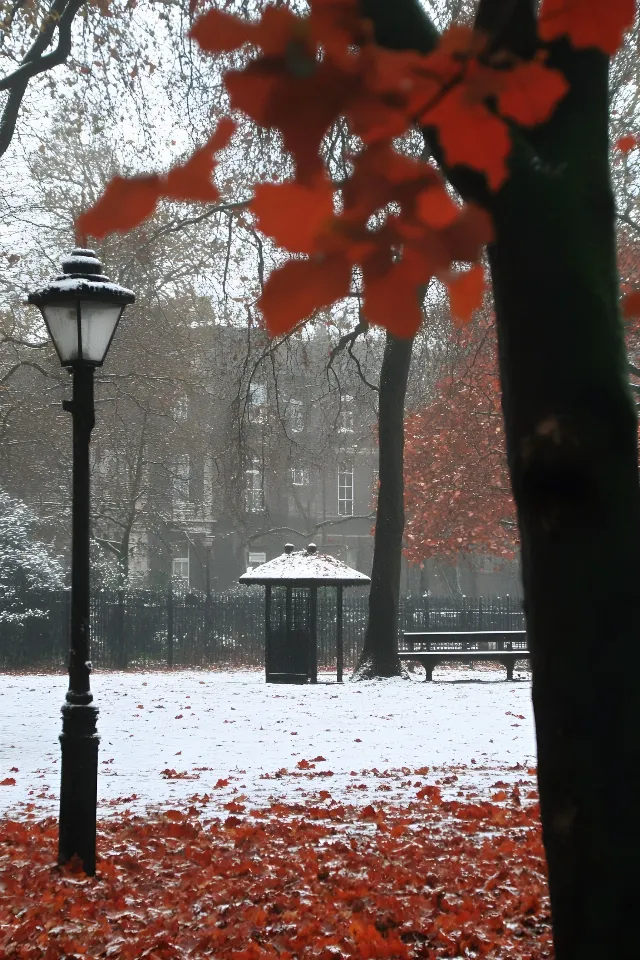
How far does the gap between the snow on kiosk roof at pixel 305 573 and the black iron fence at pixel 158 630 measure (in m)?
7.93

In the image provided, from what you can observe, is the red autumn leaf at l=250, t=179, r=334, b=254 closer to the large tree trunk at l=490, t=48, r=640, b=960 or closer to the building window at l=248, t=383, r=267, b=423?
the large tree trunk at l=490, t=48, r=640, b=960

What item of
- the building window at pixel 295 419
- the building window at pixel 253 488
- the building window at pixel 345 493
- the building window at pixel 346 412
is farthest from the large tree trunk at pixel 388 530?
the building window at pixel 345 493

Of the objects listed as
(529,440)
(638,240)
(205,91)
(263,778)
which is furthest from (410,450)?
(529,440)

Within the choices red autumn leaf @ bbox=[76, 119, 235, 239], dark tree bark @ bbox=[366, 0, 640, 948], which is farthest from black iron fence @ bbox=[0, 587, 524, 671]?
red autumn leaf @ bbox=[76, 119, 235, 239]

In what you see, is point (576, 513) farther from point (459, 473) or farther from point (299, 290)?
point (459, 473)

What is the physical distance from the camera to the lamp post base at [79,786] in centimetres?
616

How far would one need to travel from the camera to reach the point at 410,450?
31000mm

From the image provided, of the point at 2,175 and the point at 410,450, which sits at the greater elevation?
the point at 2,175

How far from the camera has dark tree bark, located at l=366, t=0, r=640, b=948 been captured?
292 centimetres

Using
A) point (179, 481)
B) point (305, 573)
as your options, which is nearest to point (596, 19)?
point (305, 573)

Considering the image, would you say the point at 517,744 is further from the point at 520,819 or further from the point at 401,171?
the point at 401,171

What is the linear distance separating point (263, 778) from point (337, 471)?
49242mm

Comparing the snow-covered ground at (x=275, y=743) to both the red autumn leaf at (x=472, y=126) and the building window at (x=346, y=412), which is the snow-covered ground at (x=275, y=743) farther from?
the building window at (x=346, y=412)

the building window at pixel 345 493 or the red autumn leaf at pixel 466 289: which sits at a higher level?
the building window at pixel 345 493
